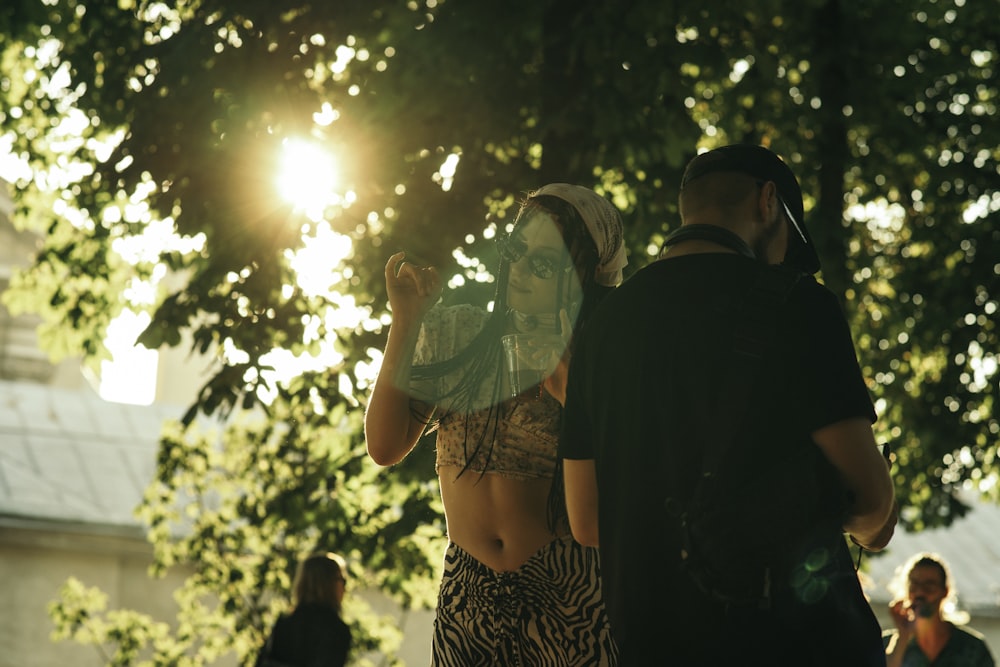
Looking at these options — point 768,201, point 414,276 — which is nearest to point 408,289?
point 414,276

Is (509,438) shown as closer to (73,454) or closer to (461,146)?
(461,146)

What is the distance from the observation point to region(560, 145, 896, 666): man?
2.35m

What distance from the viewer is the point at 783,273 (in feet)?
8.21

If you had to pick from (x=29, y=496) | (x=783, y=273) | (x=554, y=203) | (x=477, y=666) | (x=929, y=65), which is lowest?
(x=477, y=666)

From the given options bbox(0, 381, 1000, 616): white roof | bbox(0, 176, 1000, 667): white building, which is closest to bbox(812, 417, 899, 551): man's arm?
bbox(0, 176, 1000, 667): white building

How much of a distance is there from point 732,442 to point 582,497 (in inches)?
16.7

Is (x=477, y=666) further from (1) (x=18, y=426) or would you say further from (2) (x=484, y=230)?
(1) (x=18, y=426)

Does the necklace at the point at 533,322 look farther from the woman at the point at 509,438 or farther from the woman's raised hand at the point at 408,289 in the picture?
the woman's raised hand at the point at 408,289

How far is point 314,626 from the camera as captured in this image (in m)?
7.57

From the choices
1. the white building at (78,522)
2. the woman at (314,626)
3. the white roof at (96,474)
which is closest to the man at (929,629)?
the woman at (314,626)

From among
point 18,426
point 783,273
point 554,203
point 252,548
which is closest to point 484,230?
point 252,548

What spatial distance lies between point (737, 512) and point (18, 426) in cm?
2231

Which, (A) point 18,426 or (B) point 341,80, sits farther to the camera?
(A) point 18,426

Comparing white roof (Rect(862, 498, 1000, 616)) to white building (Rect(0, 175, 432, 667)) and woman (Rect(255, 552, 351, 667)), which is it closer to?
white building (Rect(0, 175, 432, 667))
